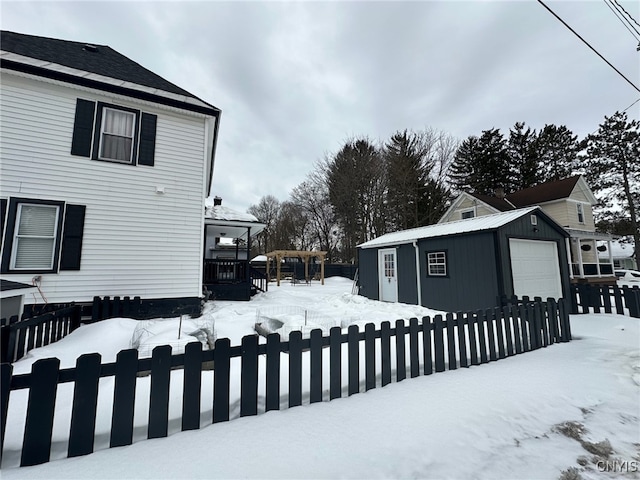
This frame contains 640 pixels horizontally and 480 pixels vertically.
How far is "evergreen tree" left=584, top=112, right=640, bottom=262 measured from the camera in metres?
23.1

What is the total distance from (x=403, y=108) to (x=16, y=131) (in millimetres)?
22255

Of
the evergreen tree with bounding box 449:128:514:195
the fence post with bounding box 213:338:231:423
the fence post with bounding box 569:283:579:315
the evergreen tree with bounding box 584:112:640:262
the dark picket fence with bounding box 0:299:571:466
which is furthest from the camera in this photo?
the evergreen tree with bounding box 449:128:514:195

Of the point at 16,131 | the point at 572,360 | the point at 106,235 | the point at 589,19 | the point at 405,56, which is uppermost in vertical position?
the point at 405,56

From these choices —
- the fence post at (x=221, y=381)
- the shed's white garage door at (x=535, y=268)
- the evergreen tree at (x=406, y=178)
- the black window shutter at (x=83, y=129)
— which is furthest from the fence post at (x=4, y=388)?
the evergreen tree at (x=406, y=178)

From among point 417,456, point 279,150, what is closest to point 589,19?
point 417,456

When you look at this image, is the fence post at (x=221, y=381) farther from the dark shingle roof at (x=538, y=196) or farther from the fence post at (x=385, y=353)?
the dark shingle roof at (x=538, y=196)

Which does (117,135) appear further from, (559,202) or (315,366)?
(559,202)

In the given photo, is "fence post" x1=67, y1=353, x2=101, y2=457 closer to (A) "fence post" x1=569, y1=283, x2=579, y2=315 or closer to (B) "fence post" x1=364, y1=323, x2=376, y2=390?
(B) "fence post" x1=364, y1=323, x2=376, y2=390

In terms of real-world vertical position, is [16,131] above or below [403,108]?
below

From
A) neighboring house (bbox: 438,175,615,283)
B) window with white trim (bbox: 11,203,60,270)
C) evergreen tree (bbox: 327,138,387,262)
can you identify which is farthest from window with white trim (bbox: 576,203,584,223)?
window with white trim (bbox: 11,203,60,270)

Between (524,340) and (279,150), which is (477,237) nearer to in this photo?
(524,340)

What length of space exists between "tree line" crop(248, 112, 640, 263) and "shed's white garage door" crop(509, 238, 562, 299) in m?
15.2

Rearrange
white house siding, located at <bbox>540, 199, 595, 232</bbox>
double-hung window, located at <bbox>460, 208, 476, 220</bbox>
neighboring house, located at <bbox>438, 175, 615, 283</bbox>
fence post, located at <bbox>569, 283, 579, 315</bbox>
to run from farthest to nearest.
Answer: double-hung window, located at <bbox>460, 208, 476, 220</bbox> → white house siding, located at <bbox>540, 199, 595, 232</bbox> → neighboring house, located at <bbox>438, 175, 615, 283</bbox> → fence post, located at <bbox>569, 283, 579, 315</bbox>

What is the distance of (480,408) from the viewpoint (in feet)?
8.62
